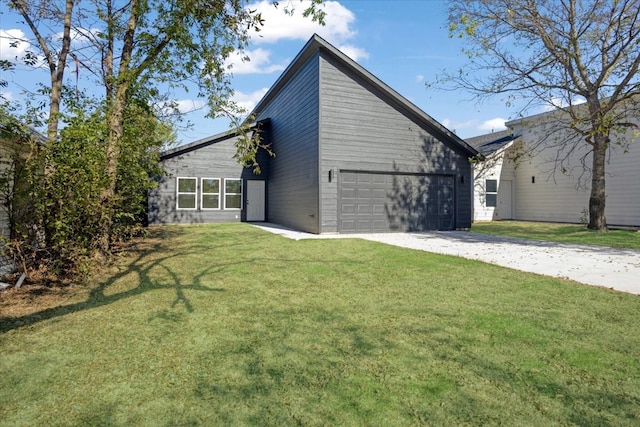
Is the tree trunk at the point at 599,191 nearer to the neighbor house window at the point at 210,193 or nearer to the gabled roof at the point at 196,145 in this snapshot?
the gabled roof at the point at 196,145

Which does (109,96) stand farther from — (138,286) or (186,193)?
(186,193)

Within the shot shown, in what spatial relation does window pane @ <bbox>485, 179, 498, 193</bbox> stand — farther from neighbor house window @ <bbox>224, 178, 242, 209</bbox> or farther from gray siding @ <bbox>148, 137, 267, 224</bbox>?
neighbor house window @ <bbox>224, 178, 242, 209</bbox>

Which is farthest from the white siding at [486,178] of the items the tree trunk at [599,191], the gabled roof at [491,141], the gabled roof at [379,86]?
the gabled roof at [379,86]

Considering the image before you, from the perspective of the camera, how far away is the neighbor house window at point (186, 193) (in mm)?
15852

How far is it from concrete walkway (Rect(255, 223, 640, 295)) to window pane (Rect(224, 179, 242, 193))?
976cm

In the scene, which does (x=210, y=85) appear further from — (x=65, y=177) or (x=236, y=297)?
(x=236, y=297)

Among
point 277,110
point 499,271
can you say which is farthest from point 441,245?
point 277,110

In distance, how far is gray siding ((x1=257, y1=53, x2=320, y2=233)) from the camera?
1176 cm

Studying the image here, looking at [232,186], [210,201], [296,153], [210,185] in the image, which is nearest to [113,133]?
[296,153]

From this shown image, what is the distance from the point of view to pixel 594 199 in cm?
1359

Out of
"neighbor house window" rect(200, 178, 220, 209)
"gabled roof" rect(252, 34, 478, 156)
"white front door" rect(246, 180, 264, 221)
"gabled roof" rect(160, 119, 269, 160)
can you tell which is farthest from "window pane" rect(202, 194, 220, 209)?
"gabled roof" rect(252, 34, 478, 156)

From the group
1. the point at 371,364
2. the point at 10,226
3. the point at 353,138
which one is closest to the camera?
the point at 371,364

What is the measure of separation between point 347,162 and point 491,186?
1192 cm

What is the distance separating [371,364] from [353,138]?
986cm
